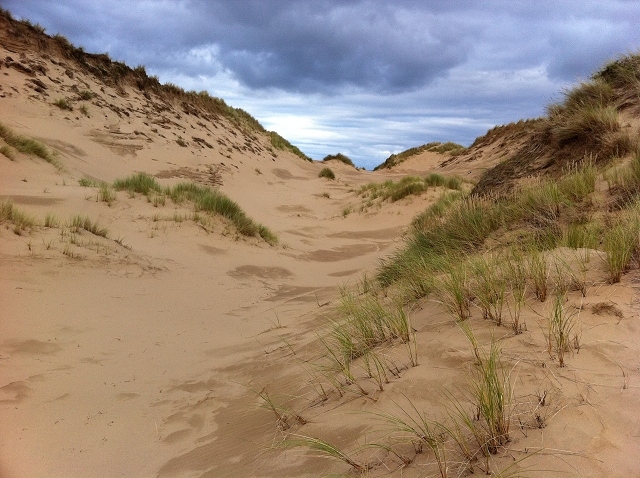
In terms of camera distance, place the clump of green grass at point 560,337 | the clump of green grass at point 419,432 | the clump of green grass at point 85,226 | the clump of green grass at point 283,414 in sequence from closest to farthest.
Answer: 1. the clump of green grass at point 419,432
2. the clump of green grass at point 560,337
3. the clump of green grass at point 283,414
4. the clump of green grass at point 85,226

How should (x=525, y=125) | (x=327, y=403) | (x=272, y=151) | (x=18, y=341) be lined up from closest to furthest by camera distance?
(x=327, y=403), (x=18, y=341), (x=525, y=125), (x=272, y=151)

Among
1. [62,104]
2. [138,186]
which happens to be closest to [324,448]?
[138,186]

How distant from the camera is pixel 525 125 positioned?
23.8 metres

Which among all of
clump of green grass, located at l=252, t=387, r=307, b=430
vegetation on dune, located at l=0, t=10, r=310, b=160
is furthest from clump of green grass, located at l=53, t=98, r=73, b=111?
clump of green grass, located at l=252, t=387, r=307, b=430

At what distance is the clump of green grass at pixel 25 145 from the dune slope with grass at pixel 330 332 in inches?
4.0

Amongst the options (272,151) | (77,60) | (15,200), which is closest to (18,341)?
(15,200)

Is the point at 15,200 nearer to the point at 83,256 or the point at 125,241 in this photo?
the point at 125,241

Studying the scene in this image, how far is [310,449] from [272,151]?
88.6 feet

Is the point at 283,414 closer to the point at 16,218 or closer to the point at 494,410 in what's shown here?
the point at 494,410

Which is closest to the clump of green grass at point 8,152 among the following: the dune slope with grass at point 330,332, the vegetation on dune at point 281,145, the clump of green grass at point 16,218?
the dune slope with grass at point 330,332

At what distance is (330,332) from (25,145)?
390 inches

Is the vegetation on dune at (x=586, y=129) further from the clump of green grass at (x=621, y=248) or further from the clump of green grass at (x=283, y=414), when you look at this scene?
the clump of green grass at (x=283, y=414)

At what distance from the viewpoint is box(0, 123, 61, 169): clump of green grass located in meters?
9.48

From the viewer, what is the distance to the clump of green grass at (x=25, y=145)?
948 cm
